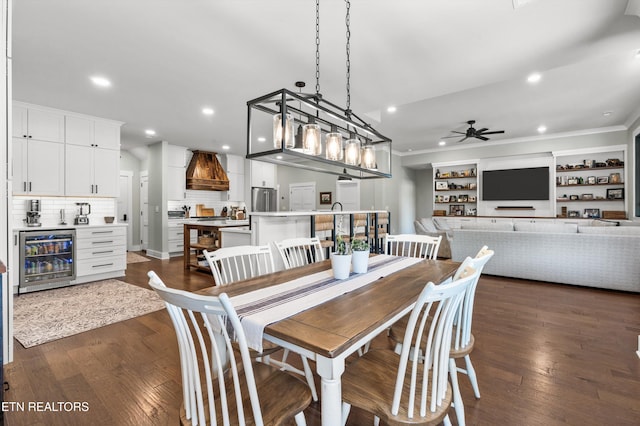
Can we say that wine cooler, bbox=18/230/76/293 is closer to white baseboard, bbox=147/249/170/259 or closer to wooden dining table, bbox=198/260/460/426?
white baseboard, bbox=147/249/170/259

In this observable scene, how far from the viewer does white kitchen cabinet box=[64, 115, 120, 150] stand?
4605 mm

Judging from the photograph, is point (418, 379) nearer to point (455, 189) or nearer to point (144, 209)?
point (455, 189)

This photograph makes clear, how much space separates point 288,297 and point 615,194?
7.93 meters

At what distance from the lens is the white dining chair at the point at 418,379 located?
3.21ft

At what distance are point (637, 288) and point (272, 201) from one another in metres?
7.56

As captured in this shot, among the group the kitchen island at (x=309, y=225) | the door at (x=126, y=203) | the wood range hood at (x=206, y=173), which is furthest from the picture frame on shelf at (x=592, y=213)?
the door at (x=126, y=203)

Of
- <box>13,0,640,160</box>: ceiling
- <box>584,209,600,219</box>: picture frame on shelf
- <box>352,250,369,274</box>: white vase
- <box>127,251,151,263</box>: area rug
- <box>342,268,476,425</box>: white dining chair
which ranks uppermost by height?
<box>13,0,640,160</box>: ceiling

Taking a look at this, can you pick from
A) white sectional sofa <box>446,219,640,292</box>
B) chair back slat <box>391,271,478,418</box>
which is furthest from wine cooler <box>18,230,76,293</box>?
white sectional sofa <box>446,219,640,292</box>

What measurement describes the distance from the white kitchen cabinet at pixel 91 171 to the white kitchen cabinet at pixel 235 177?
127 inches

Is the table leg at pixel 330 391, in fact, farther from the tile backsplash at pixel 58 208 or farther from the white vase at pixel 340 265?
the tile backsplash at pixel 58 208

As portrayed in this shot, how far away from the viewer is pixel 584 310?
127 inches

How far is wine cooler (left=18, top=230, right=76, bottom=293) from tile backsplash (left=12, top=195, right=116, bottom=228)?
1.78ft

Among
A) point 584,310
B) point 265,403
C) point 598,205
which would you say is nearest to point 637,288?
point 584,310

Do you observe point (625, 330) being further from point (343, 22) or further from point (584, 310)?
point (343, 22)
